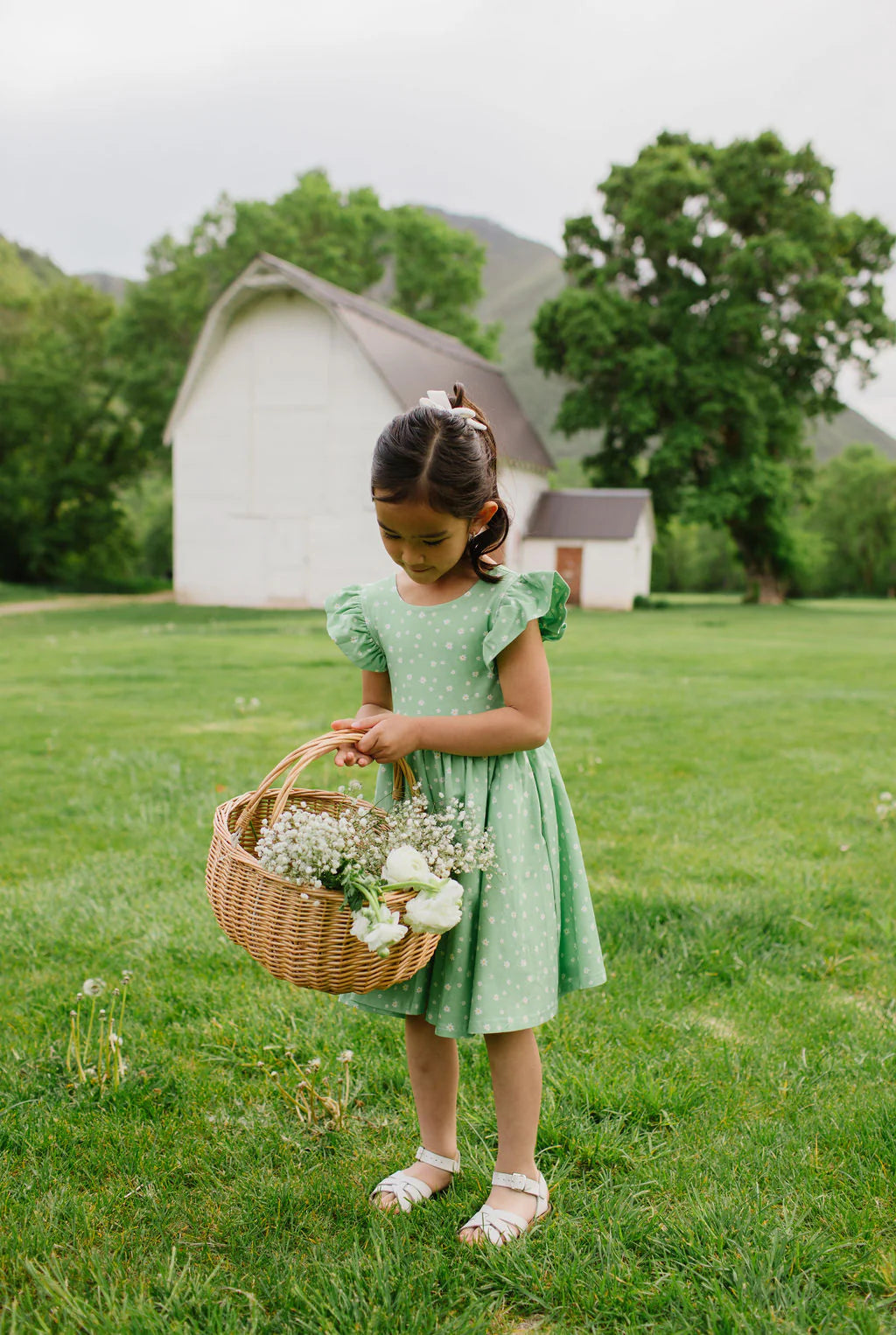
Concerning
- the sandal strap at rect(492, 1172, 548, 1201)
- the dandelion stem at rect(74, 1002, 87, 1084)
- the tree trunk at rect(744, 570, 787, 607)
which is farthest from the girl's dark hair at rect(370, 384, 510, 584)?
the tree trunk at rect(744, 570, 787, 607)

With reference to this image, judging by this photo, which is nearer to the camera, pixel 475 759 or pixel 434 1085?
pixel 475 759

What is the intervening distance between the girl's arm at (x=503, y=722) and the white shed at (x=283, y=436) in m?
19.7

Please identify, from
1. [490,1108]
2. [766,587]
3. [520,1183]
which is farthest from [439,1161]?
[766,587]

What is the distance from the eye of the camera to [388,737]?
5.85 ft

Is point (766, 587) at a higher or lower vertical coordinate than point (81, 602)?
higher

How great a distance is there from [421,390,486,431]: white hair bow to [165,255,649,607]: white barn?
→ 1930 cm

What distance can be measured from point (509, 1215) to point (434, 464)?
1454 mm

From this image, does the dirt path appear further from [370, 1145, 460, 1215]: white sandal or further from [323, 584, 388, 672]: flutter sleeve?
[370, 1145, 460, 1215]: white sandal

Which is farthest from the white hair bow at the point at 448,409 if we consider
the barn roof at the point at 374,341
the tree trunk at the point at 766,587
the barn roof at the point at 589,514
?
the tree trunk at the point at 766,587

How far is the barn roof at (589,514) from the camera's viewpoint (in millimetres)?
26797

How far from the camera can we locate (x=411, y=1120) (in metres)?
2.26

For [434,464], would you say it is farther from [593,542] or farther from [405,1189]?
[593,542]

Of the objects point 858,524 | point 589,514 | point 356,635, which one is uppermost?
point 858,524

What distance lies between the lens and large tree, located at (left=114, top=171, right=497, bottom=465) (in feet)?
94.5
